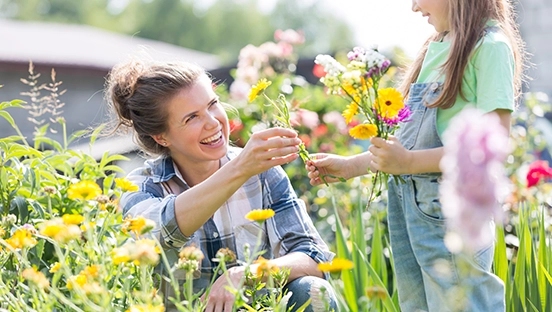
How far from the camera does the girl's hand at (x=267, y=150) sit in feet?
5.43

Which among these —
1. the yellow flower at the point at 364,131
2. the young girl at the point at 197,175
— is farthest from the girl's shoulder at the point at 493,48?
the young girl at the point at 197,175

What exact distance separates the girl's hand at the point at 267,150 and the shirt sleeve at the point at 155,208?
27 cm

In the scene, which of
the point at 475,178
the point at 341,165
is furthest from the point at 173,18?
the point at 475,178

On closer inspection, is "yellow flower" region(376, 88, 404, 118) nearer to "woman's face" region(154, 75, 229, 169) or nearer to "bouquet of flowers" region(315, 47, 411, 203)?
"bouquet of flowers" region(315, 47, 411, 203)

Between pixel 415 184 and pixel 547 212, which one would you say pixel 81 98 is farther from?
pixel 415 184

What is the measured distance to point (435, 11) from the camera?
177 centimetres

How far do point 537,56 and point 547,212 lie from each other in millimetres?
5367

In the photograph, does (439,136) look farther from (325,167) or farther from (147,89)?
(147,89)

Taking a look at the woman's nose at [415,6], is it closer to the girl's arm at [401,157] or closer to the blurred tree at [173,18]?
the girl's arm at [401,157]

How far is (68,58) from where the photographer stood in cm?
1021

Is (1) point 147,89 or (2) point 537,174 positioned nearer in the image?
(1) point 147,89

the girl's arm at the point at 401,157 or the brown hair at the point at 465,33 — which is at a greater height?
the brown hair at the point at 465,33

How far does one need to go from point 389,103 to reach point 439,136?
340mm

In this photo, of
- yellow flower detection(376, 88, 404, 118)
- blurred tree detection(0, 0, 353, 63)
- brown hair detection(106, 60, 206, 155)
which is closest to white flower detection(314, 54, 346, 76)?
yellow flower detection(376, 88, 404, 118)
